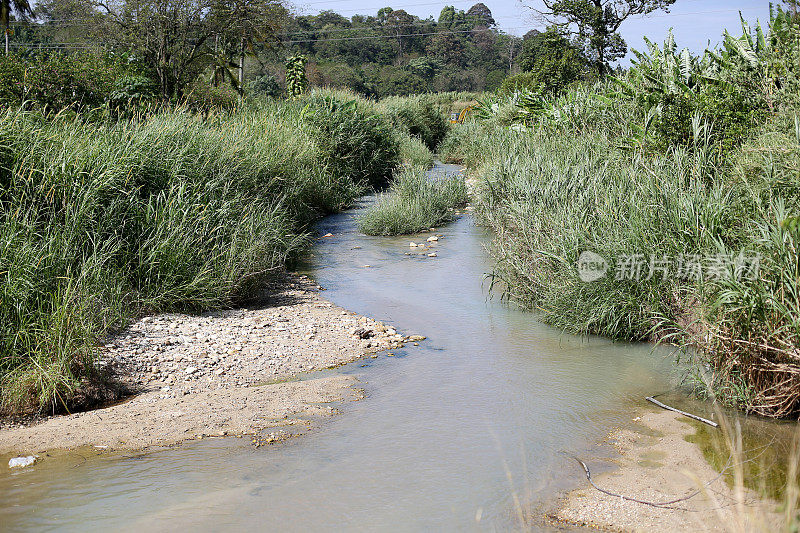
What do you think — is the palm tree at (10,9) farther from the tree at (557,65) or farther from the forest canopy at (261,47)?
the tree at (557,65)

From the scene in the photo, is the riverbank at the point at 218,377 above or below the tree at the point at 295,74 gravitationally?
below

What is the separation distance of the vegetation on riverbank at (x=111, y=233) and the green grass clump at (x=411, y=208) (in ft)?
6.49

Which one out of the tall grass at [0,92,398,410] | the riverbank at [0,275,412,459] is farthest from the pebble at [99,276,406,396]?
the tall grass at [0,92,398,410]

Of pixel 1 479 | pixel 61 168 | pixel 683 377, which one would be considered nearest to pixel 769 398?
pixel 683 377

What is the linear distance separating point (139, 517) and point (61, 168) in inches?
164

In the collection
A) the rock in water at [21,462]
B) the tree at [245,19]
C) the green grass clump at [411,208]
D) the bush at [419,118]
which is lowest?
the rock in water at [21,462]

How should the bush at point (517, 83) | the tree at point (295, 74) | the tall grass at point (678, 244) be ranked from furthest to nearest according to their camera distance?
the bush at point (517, 83) < the tree at point (295, 74) < the tall grass at point (678, 244)

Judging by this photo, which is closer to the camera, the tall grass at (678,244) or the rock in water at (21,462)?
the rock in water at (21,462)

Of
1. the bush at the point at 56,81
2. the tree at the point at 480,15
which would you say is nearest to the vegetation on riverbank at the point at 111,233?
the bush at the point at 56,81

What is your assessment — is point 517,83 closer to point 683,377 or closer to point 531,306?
point 531,306

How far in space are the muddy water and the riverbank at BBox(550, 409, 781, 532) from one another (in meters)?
0.20

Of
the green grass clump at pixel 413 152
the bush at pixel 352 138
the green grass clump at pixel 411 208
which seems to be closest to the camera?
the green grass clump at pixel 411 208

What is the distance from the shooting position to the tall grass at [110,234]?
4.92 m

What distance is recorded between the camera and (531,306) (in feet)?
24.0
